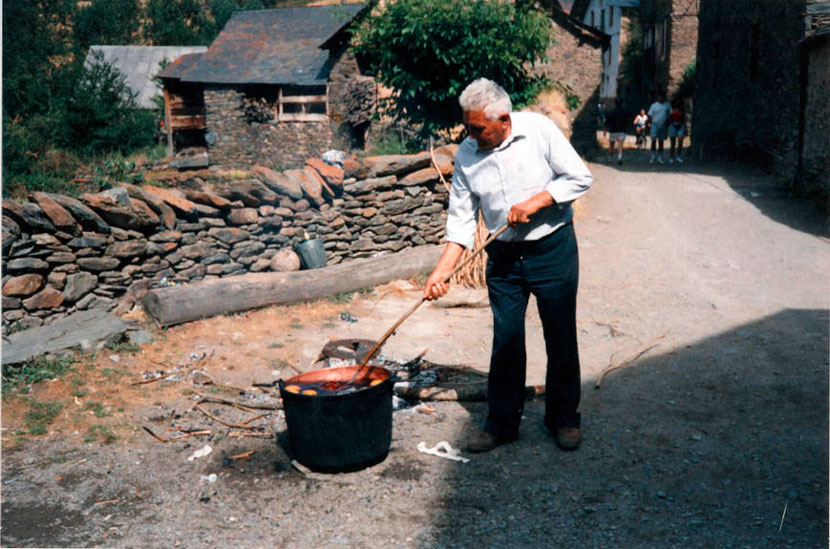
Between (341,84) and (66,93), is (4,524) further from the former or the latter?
(66,93)

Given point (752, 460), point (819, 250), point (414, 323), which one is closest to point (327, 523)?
point (752, 460)

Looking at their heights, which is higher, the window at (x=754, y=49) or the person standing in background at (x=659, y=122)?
the window at (x=754, y=49)

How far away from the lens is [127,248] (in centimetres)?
704

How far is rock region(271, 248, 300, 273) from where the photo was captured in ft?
26.4

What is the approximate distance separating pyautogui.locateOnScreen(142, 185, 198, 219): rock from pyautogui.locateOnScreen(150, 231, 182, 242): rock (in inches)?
9.4

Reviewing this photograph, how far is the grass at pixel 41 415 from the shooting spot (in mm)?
4627

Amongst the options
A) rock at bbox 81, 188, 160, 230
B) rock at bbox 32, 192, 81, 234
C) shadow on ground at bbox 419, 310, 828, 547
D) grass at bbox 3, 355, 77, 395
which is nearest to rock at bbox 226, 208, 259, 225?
rock at bbox 81, 188, 160, 230

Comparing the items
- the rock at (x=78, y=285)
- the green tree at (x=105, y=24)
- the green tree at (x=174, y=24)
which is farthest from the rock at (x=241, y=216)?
the green tree at (x=174, y=24)

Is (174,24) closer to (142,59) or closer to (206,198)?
(142,59)

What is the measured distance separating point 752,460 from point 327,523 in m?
2.44

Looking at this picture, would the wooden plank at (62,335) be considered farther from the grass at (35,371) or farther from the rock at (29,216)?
the rock at (29,216)

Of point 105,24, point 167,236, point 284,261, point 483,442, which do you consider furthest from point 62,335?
point 105,24

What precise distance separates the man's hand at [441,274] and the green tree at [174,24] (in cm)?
4821

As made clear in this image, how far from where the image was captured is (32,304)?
6.43 m
